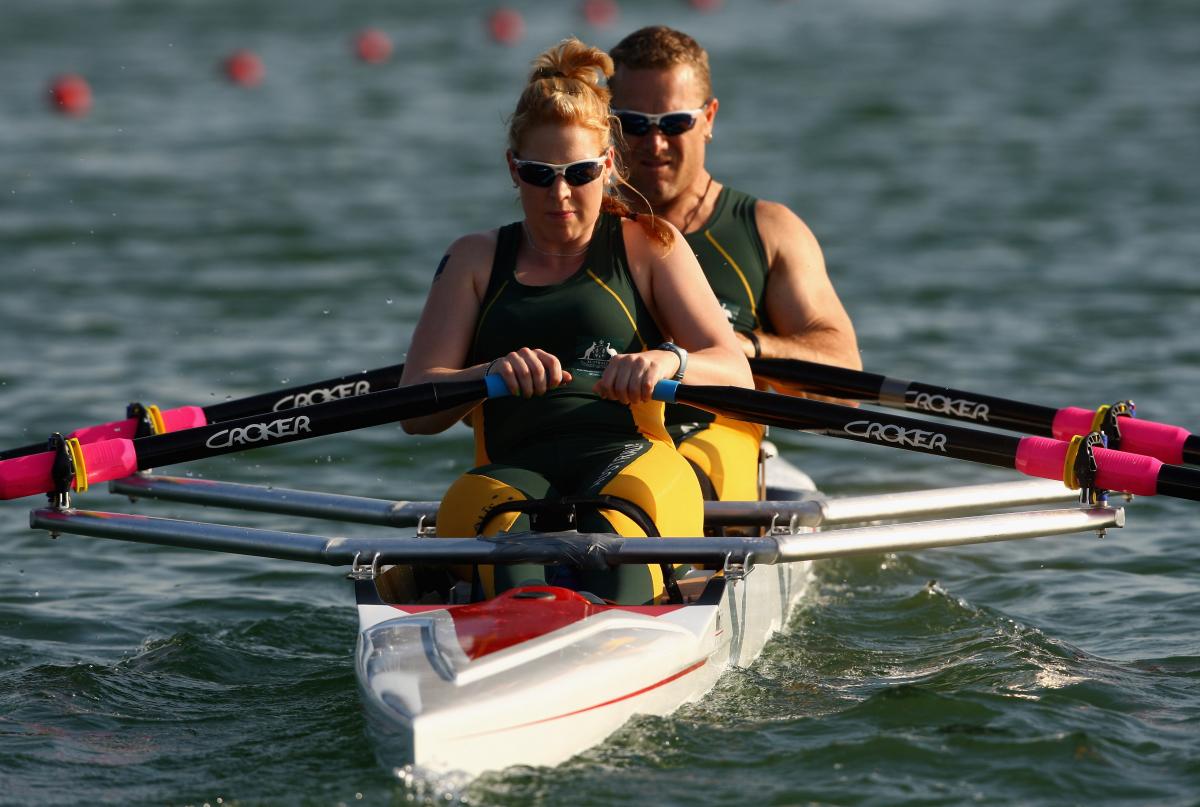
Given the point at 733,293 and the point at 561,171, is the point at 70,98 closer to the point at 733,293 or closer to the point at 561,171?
the point at 733,293

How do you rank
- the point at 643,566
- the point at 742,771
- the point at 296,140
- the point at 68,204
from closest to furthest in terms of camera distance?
the point at 742,771 → the point at 643,566 → the point at 68,204 → the point at 296,140

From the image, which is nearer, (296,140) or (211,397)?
(211,397)

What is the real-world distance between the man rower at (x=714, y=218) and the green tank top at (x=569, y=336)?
39.0 inches

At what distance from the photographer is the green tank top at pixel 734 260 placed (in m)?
5.94

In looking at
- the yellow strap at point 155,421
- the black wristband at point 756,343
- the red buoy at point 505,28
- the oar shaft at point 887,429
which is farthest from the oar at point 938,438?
the red buoy at point 505,28

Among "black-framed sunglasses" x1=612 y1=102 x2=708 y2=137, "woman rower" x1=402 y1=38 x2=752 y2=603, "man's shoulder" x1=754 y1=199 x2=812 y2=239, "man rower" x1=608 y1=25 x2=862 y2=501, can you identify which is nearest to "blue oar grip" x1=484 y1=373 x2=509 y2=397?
"woman rower" x1=402 y1=38 x2=752 y2=603

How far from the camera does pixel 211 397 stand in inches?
360

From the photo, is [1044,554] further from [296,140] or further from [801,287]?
[296,140]

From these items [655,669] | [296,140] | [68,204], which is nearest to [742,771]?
[655,669]

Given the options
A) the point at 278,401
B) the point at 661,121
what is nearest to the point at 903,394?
the point at 661,121

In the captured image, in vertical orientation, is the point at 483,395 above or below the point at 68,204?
below

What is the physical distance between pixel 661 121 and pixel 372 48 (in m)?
17.7

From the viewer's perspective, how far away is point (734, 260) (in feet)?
19.5

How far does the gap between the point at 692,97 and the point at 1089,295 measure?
20.6 feet
